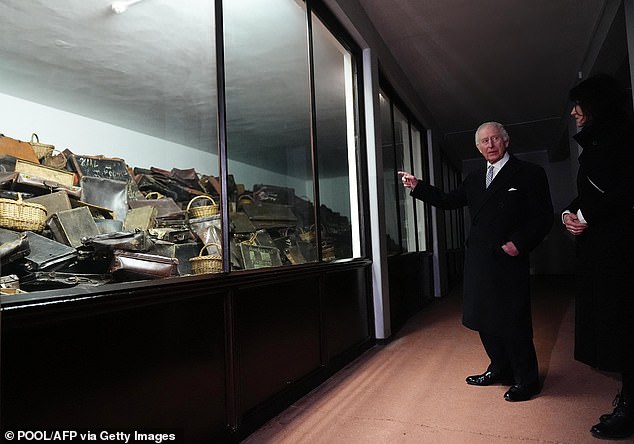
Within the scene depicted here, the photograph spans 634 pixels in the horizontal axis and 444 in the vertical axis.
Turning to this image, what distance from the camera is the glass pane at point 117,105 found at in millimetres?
2502

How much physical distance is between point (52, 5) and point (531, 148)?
388 inches

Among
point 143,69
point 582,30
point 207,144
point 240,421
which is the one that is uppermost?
point 582,30

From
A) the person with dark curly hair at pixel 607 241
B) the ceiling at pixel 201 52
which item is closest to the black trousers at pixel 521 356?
the person with dark curly hair at pixel 607 241

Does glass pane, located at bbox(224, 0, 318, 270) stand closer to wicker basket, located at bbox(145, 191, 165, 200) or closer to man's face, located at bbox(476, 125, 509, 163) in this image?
wicker basket, located at bbox(145, 191, 165, 200)

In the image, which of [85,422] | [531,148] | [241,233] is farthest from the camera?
[531,148]

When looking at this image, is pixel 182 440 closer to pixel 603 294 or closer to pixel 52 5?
pixel 603 294

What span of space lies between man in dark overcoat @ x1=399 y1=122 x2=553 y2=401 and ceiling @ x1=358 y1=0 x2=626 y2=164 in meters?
2.23

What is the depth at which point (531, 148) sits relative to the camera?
1023 cm

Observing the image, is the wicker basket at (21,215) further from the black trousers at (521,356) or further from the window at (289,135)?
the black trousers at (521,356)

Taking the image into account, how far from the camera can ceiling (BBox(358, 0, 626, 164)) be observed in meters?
4.09

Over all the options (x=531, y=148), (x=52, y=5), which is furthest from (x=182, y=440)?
(x=531, y=148)

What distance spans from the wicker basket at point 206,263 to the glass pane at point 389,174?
2898mm

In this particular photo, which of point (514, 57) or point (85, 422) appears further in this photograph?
point (514, 57)

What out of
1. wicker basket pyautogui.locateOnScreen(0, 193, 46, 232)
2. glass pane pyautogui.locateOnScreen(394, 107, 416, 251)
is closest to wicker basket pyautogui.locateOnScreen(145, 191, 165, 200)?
wicker basket pyautogui.locateOnScreen(0, 193, 46, 232)
